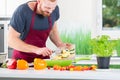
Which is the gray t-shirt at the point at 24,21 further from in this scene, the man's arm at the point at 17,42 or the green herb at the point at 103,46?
the green herb at the point at 103,46

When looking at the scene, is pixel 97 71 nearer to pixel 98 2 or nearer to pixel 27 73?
pixel 27 73

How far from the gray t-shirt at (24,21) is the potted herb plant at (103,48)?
905 millimetres

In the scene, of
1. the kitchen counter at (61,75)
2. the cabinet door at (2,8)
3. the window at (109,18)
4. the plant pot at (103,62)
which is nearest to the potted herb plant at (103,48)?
the plant pot at (103,62)

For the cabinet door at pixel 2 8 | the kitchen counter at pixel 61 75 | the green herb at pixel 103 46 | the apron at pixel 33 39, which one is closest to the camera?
the kitchen counter at pixel 61 75

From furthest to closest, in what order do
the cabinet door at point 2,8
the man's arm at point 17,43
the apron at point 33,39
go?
the cabinet door at point 2,8, the apron at point 33,39, the man's arm at point 17,43

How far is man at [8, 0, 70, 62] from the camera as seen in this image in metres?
2.70

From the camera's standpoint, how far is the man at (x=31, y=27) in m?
2.70

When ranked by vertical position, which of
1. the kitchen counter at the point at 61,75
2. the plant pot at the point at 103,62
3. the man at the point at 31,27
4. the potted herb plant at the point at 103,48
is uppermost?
the man at the point at 31,27

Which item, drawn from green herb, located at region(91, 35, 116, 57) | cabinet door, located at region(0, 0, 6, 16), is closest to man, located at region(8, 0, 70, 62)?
green herb, located at region(91, 35, 116, 57)

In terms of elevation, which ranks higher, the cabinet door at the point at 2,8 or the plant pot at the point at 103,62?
the cabinet door at the point at 2,8

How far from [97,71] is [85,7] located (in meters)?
1.74

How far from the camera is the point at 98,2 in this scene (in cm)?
373

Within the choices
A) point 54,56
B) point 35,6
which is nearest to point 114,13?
point 35,6

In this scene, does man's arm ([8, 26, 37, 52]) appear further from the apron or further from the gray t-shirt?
the apron
